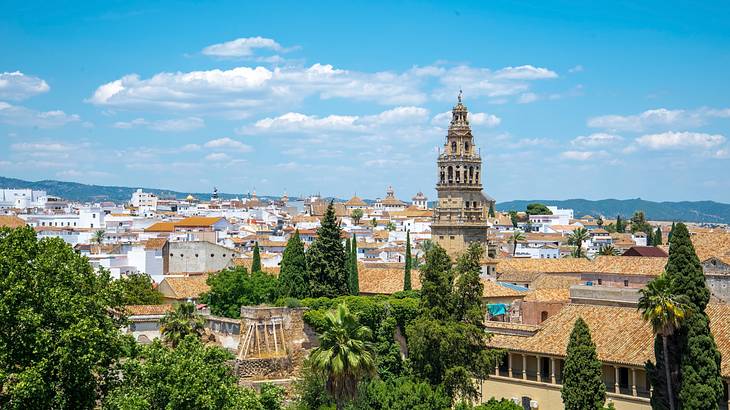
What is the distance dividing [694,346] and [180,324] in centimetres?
2125

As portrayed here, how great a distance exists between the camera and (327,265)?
57.6m

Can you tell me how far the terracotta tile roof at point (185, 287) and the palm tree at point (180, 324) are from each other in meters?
20.5

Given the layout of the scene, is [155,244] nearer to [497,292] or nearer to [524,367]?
[497,292]

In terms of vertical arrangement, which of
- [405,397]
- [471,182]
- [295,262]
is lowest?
[405,397]

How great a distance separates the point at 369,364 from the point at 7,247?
13.5 metres

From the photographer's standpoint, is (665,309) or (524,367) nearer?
(665,309)

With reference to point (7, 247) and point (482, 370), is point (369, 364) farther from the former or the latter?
point (7, 247)

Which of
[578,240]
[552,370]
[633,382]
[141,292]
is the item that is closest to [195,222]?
[578,240]

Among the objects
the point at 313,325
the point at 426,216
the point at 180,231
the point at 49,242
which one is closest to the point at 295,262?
the point at 313,325

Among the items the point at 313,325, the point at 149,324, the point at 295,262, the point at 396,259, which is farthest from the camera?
the point at 396,259

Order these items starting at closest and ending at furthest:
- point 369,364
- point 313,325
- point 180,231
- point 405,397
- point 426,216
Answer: point 369,364 → point 405,397 → point 313,325 → point 180,231 → point 426,216

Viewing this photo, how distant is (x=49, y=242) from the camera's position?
37.6 m

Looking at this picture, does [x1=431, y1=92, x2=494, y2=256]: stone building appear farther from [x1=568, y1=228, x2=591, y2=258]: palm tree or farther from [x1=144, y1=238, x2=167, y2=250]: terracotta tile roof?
[x1=568, y1=228, x2=591, y2=258]: palm tree

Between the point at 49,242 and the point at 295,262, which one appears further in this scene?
the point at 295,262
